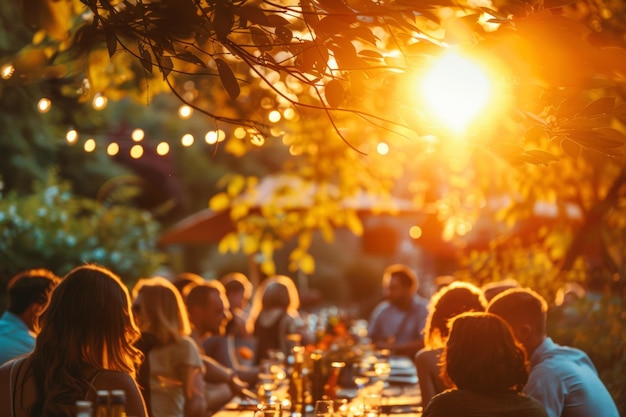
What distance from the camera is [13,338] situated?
545 centimetres

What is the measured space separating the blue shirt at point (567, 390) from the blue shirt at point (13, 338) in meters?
2.84

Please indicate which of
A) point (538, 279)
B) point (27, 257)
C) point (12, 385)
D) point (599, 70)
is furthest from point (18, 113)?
point (599, 70)

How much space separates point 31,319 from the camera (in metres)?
5.58

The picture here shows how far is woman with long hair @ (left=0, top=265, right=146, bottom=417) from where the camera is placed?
3.48 metres

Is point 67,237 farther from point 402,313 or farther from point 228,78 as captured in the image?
point 228,78

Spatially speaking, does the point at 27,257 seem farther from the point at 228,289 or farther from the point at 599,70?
the point at 599,70

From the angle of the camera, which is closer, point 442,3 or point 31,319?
point 442,3

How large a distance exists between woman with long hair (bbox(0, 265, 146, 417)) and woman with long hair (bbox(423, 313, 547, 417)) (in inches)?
46.5

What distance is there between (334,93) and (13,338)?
3006mm

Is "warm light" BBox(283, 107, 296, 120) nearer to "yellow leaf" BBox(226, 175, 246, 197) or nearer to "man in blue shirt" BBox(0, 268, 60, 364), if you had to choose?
"man in blue shirt" BBox(0, 268, 60, 364)

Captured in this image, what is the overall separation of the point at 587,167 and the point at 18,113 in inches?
411

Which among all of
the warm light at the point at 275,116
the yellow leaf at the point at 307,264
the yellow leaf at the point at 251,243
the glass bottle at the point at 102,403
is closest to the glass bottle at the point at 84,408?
the glass bottle at the point at 102,403

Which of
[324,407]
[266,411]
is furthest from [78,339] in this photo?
[324,407]

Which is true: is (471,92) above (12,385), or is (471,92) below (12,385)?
above
